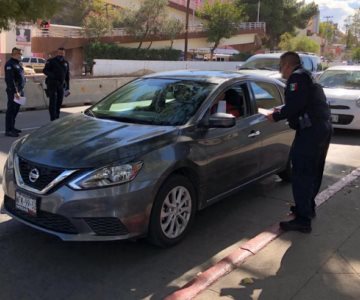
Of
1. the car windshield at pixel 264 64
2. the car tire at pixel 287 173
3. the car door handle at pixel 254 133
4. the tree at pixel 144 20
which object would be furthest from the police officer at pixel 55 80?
the tree at pixel 144 20

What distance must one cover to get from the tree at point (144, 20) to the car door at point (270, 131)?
4701cm

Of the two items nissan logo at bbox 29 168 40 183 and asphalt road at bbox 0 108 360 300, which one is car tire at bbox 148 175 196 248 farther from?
nissan logo at bbox 29 168 40 183

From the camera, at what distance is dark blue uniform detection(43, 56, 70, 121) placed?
11031 mm

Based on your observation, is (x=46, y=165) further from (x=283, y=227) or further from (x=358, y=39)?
(x=358, y=39)

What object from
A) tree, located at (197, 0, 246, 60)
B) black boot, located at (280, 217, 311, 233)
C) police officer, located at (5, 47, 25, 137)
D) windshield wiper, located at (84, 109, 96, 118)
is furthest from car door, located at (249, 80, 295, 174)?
tree, located at (197, 0, 246, 60)

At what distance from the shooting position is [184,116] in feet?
15.8

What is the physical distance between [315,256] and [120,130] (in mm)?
A: 2055

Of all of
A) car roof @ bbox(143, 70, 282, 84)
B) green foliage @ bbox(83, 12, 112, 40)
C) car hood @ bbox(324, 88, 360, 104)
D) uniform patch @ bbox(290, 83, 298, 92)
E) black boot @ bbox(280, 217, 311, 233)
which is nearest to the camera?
uniform patch @ bbox(290, 83, 298, 92)

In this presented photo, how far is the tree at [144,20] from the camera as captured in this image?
51.5 metres

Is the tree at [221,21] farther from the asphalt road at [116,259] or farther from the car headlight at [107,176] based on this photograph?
the car headlight at [107,176]

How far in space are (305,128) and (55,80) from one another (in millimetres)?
7522

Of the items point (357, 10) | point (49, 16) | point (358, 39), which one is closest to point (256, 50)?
point (357, 10)

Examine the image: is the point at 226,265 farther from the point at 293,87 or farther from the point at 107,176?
the point at 293,87

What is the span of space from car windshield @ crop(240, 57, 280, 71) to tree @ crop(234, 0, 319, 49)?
182 ft
